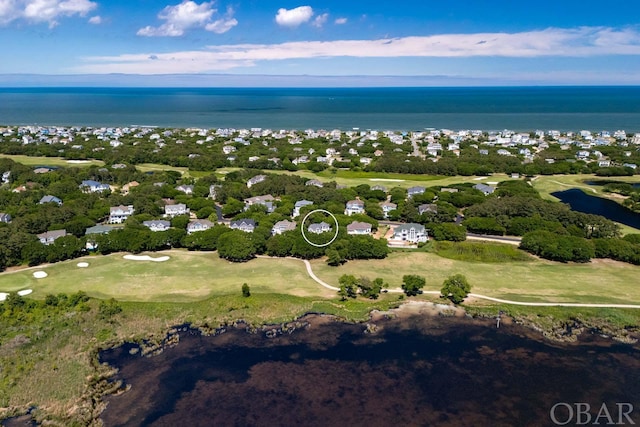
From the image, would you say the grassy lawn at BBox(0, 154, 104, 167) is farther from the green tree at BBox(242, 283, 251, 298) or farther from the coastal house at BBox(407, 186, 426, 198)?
the green tree at BBox(242, 283, 251, 298)

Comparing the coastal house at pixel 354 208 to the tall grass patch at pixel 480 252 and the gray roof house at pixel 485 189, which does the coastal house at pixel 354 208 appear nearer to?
the tall grass patch at pixel 480 252

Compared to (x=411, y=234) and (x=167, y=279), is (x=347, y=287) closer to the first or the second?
(x=411, y=234)

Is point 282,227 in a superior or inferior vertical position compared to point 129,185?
superior

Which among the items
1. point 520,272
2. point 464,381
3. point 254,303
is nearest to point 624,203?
point 520,272

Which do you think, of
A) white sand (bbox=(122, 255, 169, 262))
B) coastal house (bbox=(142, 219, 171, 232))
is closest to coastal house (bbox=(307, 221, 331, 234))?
white sand (bbox=(122, 255, 169, 262))

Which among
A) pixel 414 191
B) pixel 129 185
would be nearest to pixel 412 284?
pixel 414 191

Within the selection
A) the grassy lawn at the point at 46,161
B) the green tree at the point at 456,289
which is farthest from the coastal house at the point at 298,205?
the grassy lawn at the point at 46,161
